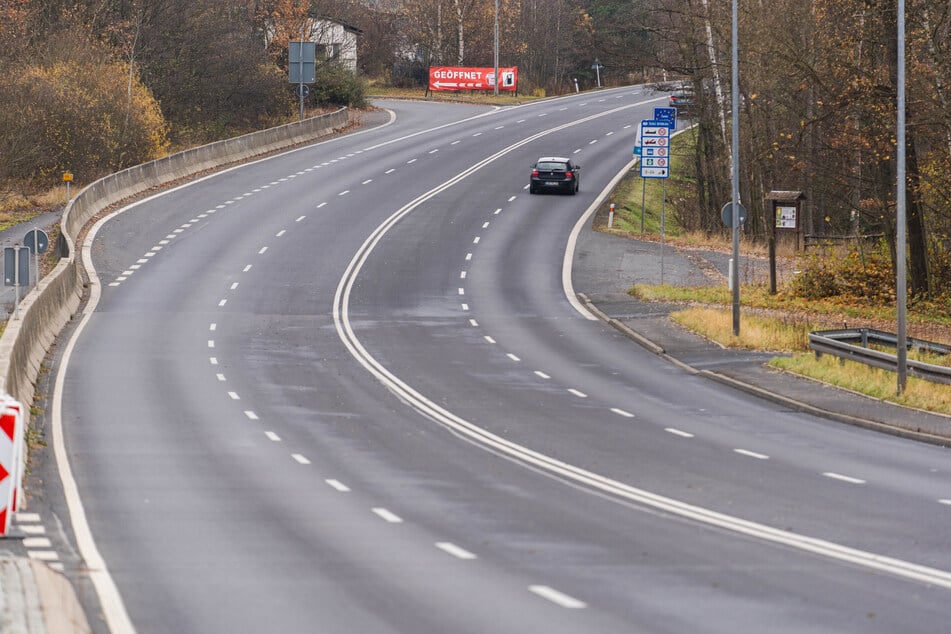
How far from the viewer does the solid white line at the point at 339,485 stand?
1745 centimetres

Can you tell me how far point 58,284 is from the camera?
32.0 m

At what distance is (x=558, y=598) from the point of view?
12523 millimetres

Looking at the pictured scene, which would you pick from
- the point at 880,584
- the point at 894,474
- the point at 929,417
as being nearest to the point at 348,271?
the point at 929,417

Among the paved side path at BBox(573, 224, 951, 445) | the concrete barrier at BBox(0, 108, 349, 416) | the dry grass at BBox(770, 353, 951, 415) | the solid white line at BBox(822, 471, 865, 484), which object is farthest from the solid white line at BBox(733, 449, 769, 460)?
the concrete barrier at BBox(0, 108, 349, 416)

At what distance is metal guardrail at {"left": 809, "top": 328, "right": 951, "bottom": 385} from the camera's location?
83.7ft

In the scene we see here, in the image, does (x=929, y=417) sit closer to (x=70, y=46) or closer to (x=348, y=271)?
(x=348, y=271)

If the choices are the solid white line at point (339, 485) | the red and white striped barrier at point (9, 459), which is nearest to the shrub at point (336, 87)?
the solid white line at point (339, 485)

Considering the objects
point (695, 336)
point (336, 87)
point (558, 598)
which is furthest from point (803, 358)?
point (336, 87)

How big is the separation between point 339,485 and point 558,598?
579 cm

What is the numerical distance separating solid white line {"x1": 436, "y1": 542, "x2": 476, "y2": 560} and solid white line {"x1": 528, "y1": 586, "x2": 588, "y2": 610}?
1.35 meters

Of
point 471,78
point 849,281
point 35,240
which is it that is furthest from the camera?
point 471,78

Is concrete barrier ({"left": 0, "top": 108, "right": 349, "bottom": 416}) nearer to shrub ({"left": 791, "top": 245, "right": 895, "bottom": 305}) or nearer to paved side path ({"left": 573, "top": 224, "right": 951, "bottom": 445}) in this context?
paved side path ({"left": 573, "top": 224, "right": 951, "bottom": 445})

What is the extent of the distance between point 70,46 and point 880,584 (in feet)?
167

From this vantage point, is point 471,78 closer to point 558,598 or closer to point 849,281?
point 849,281
